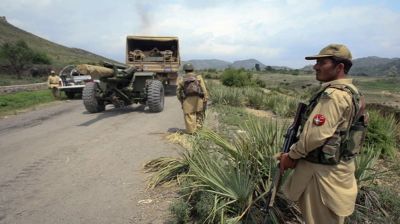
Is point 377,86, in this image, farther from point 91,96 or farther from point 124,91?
point 91,96

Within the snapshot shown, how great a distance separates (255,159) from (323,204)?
1.39 m

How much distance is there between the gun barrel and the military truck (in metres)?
6.05

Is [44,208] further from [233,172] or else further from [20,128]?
[20,128]

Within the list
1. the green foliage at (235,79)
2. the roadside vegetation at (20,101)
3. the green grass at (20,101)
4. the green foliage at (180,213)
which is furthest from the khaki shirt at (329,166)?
the green foliage at (235,79)

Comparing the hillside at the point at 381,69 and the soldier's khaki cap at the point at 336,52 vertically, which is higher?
the soldier's khaki cap at the point at 336,52

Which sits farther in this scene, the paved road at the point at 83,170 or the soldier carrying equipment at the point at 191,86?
the soldier carrying equipment at the point at 191,86

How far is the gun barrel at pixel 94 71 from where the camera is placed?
9.64 metres

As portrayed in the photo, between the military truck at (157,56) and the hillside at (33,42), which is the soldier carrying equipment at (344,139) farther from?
the hillside at (33,42)

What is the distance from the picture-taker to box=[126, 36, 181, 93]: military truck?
18.4 meters

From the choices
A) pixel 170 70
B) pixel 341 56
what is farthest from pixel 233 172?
pixel 170 70

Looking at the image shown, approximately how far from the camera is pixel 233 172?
448cm

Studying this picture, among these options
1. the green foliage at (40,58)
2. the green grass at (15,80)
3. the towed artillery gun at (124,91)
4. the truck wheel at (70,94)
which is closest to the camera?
the towed artillery gun at (124,91)

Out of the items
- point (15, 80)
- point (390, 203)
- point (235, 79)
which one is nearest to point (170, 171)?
point (390, 203)

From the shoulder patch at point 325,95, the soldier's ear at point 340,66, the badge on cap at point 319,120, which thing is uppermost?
the soldier's ear at point 340,66
